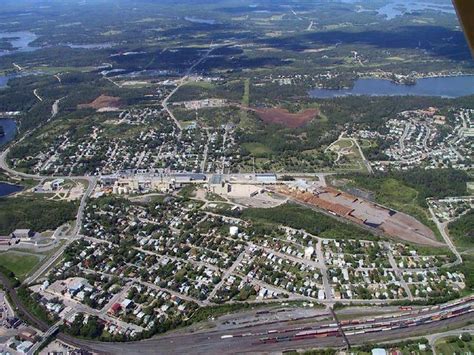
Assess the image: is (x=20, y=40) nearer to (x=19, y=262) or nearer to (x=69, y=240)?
(x=69, y=240)


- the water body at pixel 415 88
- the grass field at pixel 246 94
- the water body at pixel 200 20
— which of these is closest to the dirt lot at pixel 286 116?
the grass field at pixel 246 94

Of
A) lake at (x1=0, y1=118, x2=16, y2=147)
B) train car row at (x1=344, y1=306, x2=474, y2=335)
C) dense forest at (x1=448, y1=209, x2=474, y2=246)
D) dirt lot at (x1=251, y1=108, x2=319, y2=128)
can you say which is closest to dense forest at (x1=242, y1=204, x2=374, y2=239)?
dense forest at (x1=448, y1=209, x2=474, y2=246)

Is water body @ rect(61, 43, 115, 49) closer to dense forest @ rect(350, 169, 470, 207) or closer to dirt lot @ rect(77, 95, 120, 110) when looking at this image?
dirt lot @ rect(77, 95, 120, 110)

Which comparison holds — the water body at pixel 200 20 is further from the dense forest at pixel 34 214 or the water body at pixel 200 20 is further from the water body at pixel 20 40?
the dense forest at pixel 34 214

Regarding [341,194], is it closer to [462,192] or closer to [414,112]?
[462,192]

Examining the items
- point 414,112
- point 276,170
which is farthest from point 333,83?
point 276,170

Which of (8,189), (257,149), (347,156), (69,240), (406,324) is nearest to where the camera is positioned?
(406,324)

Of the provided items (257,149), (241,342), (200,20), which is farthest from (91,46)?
(241,342)
